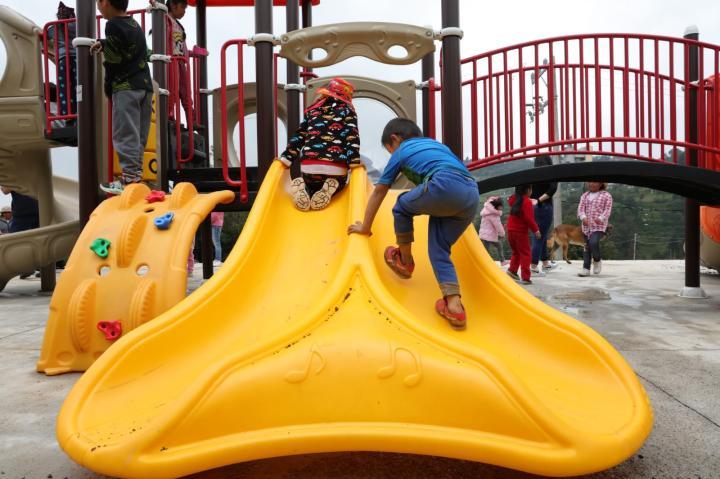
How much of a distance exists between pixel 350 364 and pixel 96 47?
357 cm

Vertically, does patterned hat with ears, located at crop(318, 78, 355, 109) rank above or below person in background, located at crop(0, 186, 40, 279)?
above

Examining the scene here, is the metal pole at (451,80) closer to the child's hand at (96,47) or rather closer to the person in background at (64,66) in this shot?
the child's hand at (96,47)

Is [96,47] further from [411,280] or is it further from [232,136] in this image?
[232,136]

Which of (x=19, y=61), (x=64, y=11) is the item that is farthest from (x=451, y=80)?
(x=64, y=11)

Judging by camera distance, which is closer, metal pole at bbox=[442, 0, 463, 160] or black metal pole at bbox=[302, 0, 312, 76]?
metal pole at bbox=[442, 0, 463, 160]

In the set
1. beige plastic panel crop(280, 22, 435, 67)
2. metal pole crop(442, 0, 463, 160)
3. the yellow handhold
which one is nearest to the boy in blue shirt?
the yellow handhold

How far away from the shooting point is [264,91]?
12.6 feet

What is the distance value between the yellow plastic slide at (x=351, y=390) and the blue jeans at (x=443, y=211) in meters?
0.24

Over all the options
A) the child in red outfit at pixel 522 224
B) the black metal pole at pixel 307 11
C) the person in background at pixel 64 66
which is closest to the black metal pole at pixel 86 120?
the person in background at pixel 64 66

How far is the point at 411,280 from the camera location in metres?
2.56

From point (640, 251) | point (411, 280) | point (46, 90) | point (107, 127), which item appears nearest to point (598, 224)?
point (411, 280)

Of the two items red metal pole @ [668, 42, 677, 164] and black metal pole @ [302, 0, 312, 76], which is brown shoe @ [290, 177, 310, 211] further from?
black metal pole @ [302, 0, 312, 76]

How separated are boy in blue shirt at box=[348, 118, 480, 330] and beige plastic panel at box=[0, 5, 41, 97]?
431 centimetres

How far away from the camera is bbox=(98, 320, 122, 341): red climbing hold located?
2.68 metres
